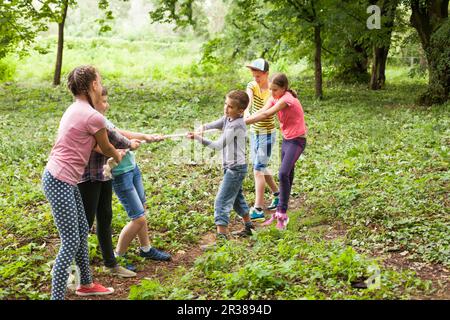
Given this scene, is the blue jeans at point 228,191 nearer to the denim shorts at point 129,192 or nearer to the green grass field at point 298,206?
the green grass field at point 298,206

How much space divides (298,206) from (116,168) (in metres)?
3.37

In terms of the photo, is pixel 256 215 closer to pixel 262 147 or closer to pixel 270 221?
pixel 270 221

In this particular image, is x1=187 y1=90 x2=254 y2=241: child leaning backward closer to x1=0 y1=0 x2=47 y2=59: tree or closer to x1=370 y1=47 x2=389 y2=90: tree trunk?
x1=0 y1=0 x2=47 y2=59: tree

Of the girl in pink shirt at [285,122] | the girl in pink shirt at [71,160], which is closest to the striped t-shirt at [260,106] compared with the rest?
the girl in pink shirt at [285,122]

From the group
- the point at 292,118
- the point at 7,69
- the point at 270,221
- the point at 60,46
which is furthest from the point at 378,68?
the point at 7,69

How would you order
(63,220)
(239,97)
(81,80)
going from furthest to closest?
(239,97), (81,80), (63,220)

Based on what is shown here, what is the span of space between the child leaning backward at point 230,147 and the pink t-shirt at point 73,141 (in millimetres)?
1933

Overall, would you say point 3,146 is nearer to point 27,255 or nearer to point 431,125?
point 27,255

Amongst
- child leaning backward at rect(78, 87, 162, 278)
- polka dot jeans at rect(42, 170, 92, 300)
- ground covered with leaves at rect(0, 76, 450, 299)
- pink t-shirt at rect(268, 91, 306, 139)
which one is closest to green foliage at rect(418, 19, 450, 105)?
ground covered with leaves at rect(0, 76, 450, 299)

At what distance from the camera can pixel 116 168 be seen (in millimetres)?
5422

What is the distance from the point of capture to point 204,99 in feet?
59.0

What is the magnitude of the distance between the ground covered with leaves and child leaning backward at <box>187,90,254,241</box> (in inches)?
18.9

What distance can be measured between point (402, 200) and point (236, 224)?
219cm

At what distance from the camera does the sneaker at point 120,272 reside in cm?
555
